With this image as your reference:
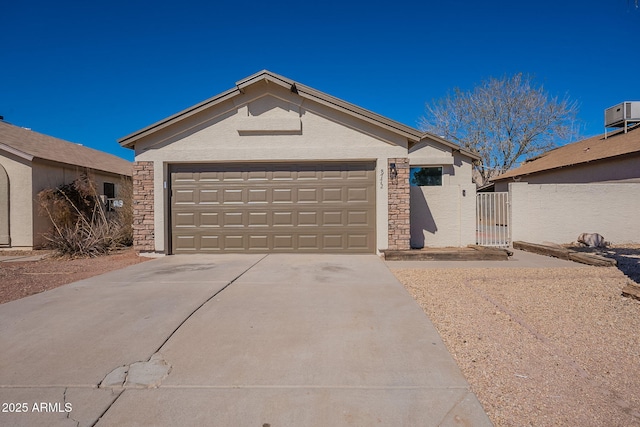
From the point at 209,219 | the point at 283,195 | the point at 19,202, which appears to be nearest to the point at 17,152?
the point at 19,202

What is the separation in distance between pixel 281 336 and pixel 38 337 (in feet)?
8.84

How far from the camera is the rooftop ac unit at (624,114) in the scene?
17.9 m

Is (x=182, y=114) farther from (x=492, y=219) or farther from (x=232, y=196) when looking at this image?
(x=492, y=219)

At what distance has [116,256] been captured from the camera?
32.5 feet

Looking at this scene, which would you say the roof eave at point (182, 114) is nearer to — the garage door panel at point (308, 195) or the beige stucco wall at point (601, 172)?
the garage door panel at point (308, 195)

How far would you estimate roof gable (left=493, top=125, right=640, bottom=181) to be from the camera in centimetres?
1566

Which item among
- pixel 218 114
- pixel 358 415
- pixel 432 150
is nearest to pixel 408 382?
pixel 358 415

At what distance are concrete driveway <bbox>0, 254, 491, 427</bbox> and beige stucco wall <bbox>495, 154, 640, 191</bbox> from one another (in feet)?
51.3

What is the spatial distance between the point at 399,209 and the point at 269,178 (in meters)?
3.63

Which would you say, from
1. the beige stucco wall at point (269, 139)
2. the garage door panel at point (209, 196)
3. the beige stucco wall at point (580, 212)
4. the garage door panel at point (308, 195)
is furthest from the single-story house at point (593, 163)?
the garage door panel at point (209, 196)

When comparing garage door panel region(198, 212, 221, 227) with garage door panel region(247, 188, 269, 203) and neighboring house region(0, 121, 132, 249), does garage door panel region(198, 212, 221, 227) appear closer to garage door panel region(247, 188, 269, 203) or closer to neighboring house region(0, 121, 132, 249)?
garage door panel region(247, 188, 269, 203)

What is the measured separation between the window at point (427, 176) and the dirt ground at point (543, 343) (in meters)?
9.85

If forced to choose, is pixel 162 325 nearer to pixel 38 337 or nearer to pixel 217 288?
pixel 38 337

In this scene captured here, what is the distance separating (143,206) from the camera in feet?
31.2
